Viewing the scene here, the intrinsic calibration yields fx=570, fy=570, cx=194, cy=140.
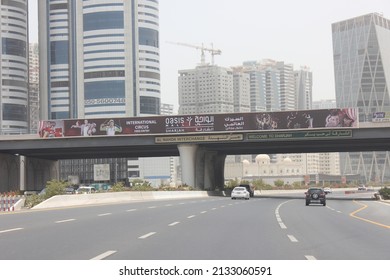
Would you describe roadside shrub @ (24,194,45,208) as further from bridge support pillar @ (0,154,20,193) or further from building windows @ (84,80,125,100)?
building windows @ (84,80,125,100)

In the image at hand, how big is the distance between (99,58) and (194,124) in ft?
392

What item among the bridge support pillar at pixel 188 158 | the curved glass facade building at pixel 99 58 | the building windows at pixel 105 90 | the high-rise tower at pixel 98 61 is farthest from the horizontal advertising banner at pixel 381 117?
the building windows at pixel 105 90

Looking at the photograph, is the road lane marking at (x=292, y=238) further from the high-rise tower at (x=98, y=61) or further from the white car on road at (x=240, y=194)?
the high-rise tower at (x=98, y=61)

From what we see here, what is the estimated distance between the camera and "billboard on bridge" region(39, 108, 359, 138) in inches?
2837

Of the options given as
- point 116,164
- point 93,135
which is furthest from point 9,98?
point 93,135

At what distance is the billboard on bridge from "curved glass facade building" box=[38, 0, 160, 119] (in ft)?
355

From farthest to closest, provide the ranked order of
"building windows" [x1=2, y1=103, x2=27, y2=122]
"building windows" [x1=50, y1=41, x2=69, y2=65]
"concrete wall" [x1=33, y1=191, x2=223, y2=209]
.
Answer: "building windows" [x1=2, y1=103, x2=27, y2=122] → "building windows" [x1=50, y1=41, x2=69, y2=65] → "concrete wall" [x1=33, y1=191, x2=223, y2=209]

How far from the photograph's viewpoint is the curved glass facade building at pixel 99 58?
187000mm

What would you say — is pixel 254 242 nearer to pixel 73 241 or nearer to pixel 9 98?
pixel 73 241

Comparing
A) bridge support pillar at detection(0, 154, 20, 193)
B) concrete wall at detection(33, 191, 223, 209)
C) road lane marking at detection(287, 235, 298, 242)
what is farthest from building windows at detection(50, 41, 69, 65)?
road lane marking at detection(287, 235, 298, 242)

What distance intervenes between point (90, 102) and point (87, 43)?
19.8 m

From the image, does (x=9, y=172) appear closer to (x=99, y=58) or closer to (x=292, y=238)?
(x=292, y=238)

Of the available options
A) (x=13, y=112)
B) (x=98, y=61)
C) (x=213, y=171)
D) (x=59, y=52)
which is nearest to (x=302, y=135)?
(x=213, y=171)

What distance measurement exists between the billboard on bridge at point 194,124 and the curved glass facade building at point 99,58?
108275 mm
